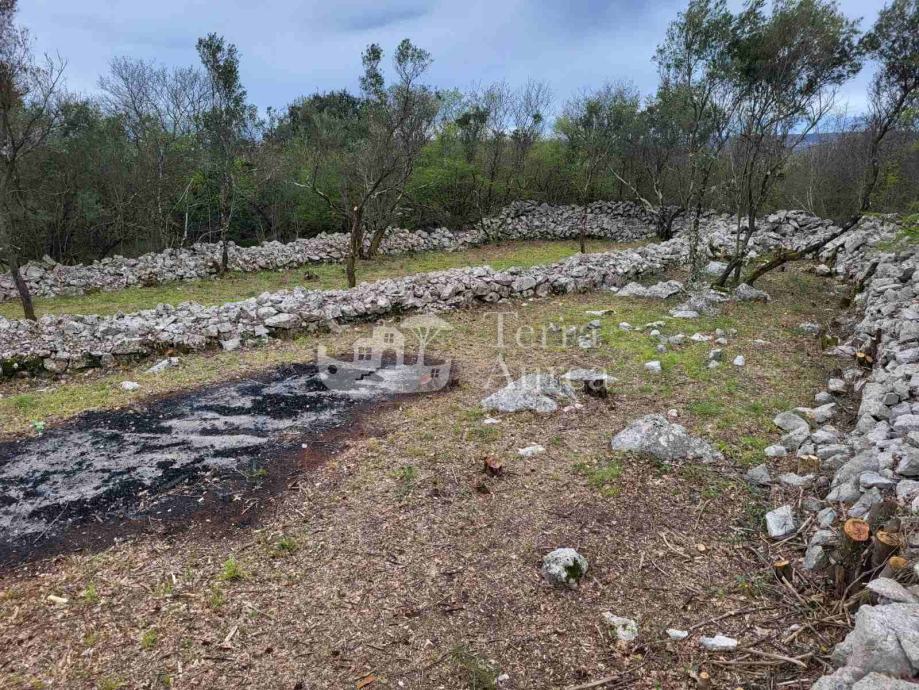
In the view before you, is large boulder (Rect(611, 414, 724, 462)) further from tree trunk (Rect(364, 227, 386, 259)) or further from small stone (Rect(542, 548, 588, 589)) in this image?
tree trunk (Rect(364, 227, 386, 259))

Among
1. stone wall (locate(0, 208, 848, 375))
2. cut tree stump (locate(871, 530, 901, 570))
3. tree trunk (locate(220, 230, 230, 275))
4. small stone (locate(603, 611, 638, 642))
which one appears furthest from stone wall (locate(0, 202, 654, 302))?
cut tree stump (locate(871, 530, 901, 570))

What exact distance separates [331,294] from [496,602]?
7220mm

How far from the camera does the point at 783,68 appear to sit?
8.67 metres

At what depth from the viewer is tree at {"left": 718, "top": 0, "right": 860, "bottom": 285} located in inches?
333

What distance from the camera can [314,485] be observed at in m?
4.15

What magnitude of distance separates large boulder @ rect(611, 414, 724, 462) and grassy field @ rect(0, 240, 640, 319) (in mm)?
9374

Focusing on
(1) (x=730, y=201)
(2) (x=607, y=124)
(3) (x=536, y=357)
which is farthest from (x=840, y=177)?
(3) (x=536, y=357)

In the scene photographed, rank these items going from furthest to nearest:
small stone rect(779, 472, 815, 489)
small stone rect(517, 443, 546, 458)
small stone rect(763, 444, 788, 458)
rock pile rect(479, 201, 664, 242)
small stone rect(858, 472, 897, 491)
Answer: rock pile rect(479, 201, 664, 242)
small stone rect(517, 443, 546, 458)
small stone rect(763, 444, 788, 458)
small stone rect(779, 472, 815, 489)
small stone rect(858, 472, 897, 491)

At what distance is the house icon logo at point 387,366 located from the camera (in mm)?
6262

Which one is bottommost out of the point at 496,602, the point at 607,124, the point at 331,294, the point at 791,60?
the point at 496,602

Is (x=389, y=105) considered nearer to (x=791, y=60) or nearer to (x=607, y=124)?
(x=791, y=60)

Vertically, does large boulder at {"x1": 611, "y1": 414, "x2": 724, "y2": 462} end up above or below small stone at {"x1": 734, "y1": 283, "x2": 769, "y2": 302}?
below

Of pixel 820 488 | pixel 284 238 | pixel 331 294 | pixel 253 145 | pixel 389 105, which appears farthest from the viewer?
pixel 284 238

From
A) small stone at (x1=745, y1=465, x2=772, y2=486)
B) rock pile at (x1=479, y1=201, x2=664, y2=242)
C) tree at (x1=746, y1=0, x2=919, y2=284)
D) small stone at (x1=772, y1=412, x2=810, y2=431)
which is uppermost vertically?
tree at (x1=746, y1=0, x2=919, y2=284)
